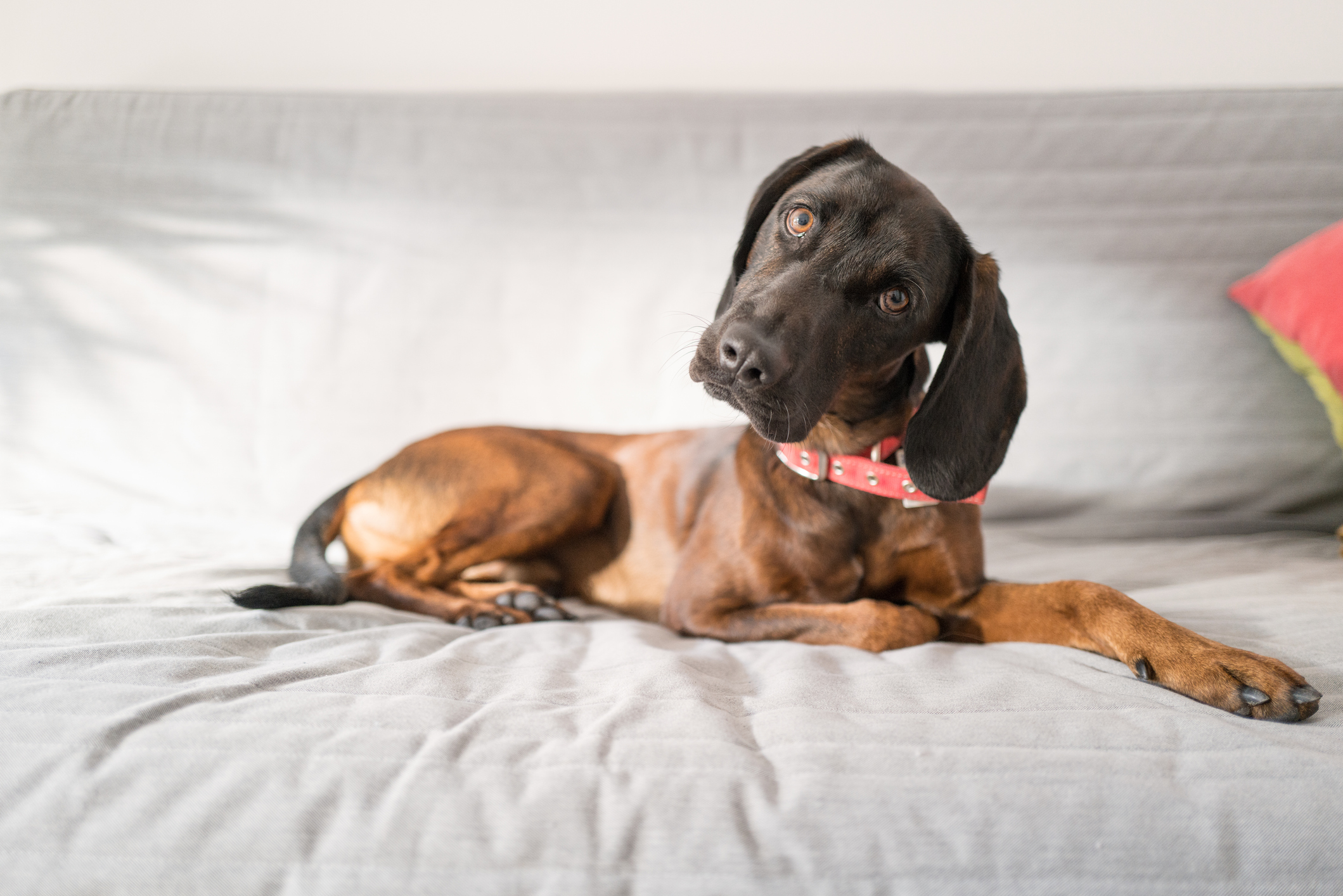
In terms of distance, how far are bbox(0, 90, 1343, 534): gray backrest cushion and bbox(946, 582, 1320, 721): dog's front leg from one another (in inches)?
39.3

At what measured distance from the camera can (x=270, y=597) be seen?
1808 millimetres

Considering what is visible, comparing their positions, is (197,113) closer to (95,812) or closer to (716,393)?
(716,393)

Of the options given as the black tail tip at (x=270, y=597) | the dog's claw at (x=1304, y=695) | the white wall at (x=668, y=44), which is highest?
the white wall at (x=668, y=44)

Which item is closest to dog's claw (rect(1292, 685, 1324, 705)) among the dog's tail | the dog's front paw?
the dog's front paw

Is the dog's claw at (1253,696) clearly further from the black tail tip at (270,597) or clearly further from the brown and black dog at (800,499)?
the black tail tip at (270,597)

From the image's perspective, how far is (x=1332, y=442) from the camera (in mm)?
2598

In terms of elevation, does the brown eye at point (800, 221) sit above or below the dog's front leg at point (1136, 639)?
above

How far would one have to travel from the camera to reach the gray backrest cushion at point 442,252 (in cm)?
275

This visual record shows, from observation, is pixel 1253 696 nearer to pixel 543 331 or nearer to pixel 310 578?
pixel 310 578

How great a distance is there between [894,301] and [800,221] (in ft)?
0.84

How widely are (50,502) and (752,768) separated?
2746 mm

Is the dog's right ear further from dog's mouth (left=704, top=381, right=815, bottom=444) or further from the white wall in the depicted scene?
the white wall

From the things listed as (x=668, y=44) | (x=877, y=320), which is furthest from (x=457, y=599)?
(x=668, y=44)

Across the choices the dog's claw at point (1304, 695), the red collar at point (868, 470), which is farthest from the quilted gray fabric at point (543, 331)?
the red collar at point (868, 470)
